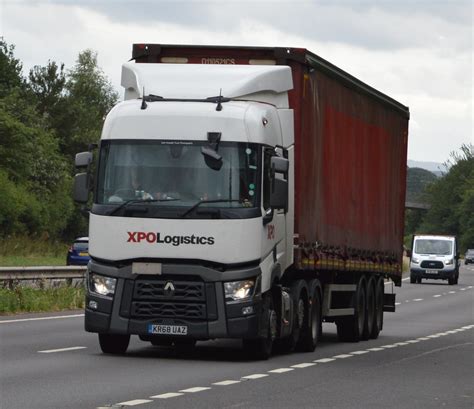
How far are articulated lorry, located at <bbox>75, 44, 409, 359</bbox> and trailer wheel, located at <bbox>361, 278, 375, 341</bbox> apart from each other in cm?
434

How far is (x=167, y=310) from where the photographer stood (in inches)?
729

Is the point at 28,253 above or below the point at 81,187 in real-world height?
below

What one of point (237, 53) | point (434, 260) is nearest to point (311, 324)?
point (237, 53)

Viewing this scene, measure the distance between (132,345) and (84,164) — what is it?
386 centimetres

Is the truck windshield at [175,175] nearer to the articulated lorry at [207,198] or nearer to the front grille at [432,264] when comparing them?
the articulated lorry at [207,198]

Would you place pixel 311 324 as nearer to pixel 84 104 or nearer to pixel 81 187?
pixel 81 187

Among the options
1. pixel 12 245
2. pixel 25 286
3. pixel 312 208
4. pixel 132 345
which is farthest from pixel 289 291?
pixel 12 245

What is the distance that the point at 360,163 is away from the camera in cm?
2419

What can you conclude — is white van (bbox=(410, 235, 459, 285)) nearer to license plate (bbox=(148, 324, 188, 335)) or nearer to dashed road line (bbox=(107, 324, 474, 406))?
dashed road line (bbox=(107, 324, 474, 406))

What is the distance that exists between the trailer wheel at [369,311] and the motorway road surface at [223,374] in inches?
10.8

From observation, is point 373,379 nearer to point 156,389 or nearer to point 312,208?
point 156,389

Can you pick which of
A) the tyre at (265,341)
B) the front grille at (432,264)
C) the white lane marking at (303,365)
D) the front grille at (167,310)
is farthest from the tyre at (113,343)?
the front grille at (432,264)

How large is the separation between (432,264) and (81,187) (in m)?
51.4

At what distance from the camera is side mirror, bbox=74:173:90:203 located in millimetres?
18531
